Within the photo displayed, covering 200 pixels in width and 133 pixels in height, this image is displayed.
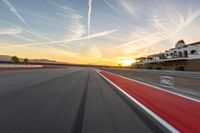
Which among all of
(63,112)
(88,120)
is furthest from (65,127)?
(63,112)

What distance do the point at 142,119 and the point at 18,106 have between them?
4.22 meters

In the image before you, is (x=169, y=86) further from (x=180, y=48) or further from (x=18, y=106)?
(x=180, y=48)

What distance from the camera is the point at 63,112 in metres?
7.50

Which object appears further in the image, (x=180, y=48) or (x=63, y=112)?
(x=180, y=48)

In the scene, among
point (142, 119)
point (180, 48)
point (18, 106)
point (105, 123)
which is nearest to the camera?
point (105, 123)

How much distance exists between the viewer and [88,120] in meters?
6.38

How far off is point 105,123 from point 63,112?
6.06 ft

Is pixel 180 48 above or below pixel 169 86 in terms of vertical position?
above

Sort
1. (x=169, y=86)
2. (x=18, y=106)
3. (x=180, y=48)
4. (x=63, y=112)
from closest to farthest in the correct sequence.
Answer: (x=63, y=112) → (x=18, y=106) → (x=169, y=86) → (x=180, y=48)

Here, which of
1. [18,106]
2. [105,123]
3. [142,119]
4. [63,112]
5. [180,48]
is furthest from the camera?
[180,48]

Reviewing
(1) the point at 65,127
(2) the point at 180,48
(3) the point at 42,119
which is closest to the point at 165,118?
(1) the point at 65,127

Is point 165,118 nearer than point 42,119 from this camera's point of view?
No

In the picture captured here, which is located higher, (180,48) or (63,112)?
(180,48)

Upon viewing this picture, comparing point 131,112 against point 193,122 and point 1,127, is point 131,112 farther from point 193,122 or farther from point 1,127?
point 1,127
